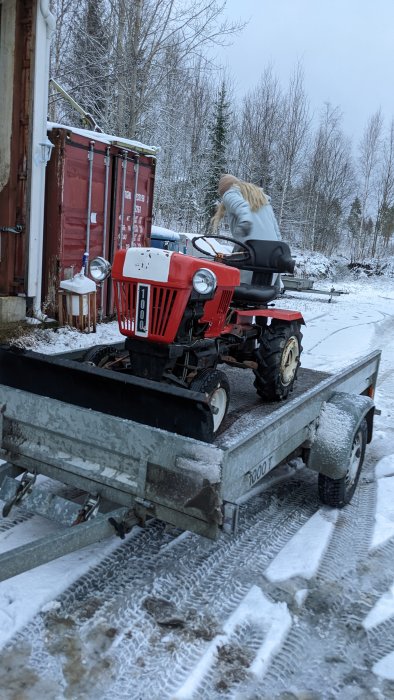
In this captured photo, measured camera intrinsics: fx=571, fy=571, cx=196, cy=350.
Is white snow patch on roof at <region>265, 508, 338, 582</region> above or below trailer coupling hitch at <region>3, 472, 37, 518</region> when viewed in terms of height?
below

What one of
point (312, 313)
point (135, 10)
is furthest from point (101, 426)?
point (135, 10)

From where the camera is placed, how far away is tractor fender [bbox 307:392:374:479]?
362cm

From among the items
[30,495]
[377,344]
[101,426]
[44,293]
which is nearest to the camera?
[101,426]

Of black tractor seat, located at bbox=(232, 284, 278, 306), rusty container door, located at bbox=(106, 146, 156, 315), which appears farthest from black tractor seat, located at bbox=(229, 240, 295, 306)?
rusty container door, located at bbox=(106, 146, 156, 315)

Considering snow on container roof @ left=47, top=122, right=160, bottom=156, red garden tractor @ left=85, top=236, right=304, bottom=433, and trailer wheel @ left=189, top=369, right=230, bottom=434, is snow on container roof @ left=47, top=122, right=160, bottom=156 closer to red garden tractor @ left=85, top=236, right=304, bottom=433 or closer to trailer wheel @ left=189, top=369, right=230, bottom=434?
red garden tractor @ left=85, top=236, right=304, bottom=433

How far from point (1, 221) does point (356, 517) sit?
6.29 m

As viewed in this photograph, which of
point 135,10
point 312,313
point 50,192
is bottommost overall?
point 312,313

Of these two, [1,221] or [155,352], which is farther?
[1,221]

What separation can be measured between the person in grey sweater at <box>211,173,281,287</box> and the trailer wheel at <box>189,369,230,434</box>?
1.63 metres

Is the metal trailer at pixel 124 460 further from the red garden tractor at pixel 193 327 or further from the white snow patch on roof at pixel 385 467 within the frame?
the white snow patch on roof at pixel 385 467

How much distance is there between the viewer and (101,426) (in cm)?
273

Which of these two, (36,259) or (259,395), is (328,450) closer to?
(259,395)

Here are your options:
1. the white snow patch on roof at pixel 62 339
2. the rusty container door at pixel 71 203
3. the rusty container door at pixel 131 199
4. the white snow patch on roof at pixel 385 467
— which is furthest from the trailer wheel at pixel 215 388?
the rusty container door at pixel 131 199

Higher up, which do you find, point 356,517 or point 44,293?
point 44,293
